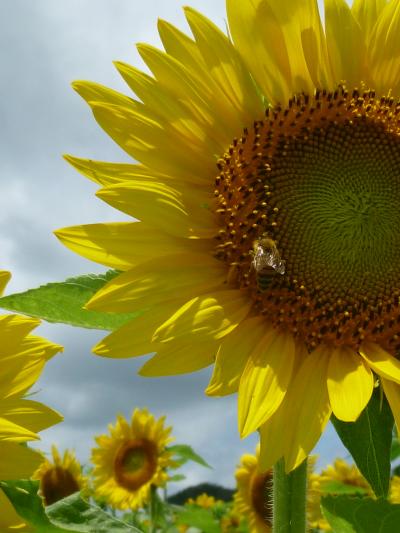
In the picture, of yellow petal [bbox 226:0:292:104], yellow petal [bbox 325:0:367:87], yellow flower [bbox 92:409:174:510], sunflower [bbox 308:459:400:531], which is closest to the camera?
yellow petal [bbox 226:0:292:104]

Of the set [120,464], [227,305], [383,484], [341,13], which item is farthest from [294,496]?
[120,464]

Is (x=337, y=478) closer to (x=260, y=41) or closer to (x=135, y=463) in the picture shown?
(x=135, y=463)

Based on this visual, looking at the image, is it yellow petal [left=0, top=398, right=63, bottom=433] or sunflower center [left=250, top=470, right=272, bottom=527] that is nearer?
yellow petal [left=0, top=398, right=63, bottom=433]

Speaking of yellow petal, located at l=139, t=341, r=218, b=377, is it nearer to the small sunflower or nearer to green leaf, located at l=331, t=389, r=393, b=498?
green leaf, located at l=331, t=389, r=393, b=498

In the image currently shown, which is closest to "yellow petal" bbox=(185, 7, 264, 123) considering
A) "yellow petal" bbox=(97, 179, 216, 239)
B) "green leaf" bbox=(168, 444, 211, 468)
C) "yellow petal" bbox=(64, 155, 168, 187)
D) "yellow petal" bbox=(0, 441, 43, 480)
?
"yellow petal" bbox=(97, 179, 216, 239)

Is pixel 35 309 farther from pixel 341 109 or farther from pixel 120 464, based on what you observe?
pixel 120 464

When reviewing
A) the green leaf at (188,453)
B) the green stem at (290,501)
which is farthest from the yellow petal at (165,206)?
the green leaf at (188,453)

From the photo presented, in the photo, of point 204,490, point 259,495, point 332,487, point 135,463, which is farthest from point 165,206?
point 204,490
